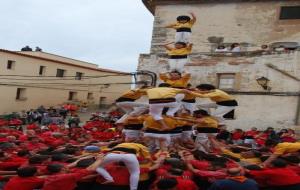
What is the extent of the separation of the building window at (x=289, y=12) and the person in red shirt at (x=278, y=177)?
1704cm

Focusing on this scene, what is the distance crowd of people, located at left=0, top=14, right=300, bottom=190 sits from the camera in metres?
7.62

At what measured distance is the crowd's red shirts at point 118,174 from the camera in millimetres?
7961

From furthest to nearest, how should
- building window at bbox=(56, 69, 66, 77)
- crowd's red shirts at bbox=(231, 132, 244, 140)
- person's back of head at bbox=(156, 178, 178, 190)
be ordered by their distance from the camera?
1. building window at bbox=(56, 69, 66, 77)
2. crowd's red shirts at bbox=(231, 132, 244, 140)
3. person's back of head at bbox=(156, 178, 178, 190)

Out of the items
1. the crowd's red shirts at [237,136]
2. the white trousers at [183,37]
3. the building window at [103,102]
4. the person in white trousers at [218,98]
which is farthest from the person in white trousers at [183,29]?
the building window at [103,102]

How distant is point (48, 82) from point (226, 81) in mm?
17424

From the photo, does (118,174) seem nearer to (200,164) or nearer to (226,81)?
(200,164)

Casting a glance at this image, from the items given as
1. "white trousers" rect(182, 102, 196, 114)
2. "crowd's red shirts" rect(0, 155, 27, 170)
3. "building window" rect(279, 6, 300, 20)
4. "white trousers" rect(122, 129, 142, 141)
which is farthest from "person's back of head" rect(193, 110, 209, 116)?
"building window" rect(279, 6, 300, 20)

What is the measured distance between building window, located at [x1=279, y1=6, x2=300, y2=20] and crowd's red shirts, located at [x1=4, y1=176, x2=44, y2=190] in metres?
Result: 19.1

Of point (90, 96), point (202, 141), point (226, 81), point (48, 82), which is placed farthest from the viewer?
point (90, 96)

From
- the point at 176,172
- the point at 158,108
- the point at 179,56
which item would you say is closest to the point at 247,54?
the point at 179,56

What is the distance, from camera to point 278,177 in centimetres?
795

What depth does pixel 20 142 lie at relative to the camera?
12961 mm

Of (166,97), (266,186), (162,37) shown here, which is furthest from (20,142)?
(162,37)

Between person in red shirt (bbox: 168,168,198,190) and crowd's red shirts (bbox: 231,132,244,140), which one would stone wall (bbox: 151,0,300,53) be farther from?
person in red shirt (bbox: 168,168,198,190)
